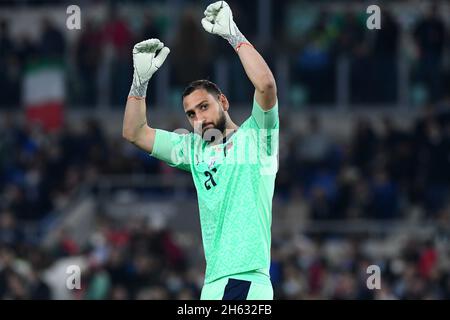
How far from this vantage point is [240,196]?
7.90 m

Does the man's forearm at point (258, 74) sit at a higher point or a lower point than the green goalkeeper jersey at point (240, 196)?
higher

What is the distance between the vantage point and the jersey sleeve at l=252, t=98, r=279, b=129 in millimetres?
7824

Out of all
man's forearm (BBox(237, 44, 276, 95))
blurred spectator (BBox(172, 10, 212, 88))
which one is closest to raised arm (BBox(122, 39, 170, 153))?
man's forearm (BBox(237, 44, 276, 95))

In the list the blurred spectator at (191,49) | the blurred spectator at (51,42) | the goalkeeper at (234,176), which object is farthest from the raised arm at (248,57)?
the blurred spectator at (51,42)

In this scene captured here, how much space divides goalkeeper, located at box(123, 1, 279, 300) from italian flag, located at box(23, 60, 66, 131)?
1427cm

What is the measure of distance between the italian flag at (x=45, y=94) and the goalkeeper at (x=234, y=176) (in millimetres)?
14269

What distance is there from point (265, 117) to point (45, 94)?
1501cm

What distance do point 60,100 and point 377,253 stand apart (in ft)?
20.5

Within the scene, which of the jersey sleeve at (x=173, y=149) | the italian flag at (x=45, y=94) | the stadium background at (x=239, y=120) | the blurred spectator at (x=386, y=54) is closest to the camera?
the jersey sleeve at (x=173, y=149)

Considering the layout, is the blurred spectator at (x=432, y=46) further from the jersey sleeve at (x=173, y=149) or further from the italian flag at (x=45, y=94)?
the jersey sleeve at (x=173, y=149)

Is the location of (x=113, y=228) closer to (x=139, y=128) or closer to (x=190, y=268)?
(x=190, y=268)

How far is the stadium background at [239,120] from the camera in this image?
17.0 meters
